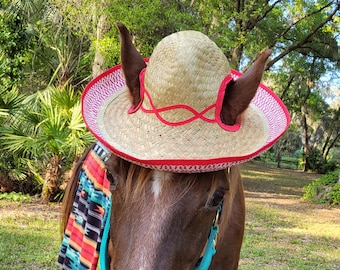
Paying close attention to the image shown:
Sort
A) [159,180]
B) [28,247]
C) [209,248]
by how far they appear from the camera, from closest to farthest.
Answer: [159,180] < [209,248] < [28,247]

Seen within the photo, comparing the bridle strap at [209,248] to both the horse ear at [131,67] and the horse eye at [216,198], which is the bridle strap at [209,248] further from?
the horse ear at [131,67]

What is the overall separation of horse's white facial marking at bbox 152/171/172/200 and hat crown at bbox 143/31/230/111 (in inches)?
12.0

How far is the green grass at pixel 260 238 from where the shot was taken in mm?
6137

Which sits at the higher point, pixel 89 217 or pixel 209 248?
pixel 209 248

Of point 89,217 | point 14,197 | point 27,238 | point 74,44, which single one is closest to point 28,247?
point 27,238

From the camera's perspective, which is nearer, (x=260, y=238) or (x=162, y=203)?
(x=162, y=203)

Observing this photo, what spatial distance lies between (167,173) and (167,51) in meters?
0.55

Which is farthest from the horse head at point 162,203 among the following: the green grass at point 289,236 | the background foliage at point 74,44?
the background foliage at point 74,44

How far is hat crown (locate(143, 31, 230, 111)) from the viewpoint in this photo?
1742 mm

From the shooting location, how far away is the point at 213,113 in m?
1.78

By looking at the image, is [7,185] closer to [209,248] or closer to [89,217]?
[89,217]

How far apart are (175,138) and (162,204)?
28 cm

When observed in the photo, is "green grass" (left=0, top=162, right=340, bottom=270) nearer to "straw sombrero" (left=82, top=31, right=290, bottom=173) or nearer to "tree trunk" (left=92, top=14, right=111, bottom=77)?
"tree trunk" (left=92, top=14, right=111, bottom=77)

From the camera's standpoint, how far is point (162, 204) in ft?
5.19
